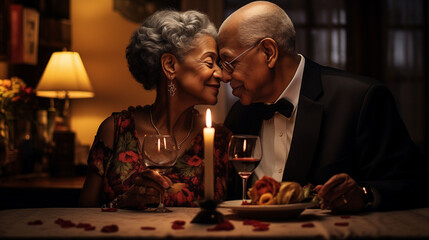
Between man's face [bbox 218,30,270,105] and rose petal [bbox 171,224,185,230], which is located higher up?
man's face [bbox 218,30,270,105]

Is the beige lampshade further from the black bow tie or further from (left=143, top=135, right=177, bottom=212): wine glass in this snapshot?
(left=143, top=135, right=177, bottom=212): wine glass

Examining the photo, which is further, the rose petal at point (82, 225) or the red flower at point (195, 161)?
the red flower at point (195, 161)

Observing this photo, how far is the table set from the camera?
1.41 metres

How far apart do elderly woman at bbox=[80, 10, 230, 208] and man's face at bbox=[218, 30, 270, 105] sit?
6 centimetres

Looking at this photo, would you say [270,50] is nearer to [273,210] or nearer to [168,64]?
[168,64]

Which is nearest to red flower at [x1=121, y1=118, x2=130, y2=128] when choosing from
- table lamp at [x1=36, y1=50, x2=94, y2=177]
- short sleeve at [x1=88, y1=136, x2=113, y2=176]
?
short sleeve at [x1=88, y1=136, x2=113, y2=176]

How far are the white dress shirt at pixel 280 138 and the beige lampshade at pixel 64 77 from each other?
2.18 meters

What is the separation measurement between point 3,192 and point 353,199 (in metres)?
2.67

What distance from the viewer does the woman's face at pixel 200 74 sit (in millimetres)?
2463

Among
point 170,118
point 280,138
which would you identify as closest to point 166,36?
point 170,118

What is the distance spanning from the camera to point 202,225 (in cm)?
157

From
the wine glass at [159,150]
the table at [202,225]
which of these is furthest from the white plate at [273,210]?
the wine glass at [159,150]

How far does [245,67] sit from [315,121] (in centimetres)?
45

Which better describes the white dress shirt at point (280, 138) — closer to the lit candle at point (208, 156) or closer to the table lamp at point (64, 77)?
the lit candle at point (208, 156)
